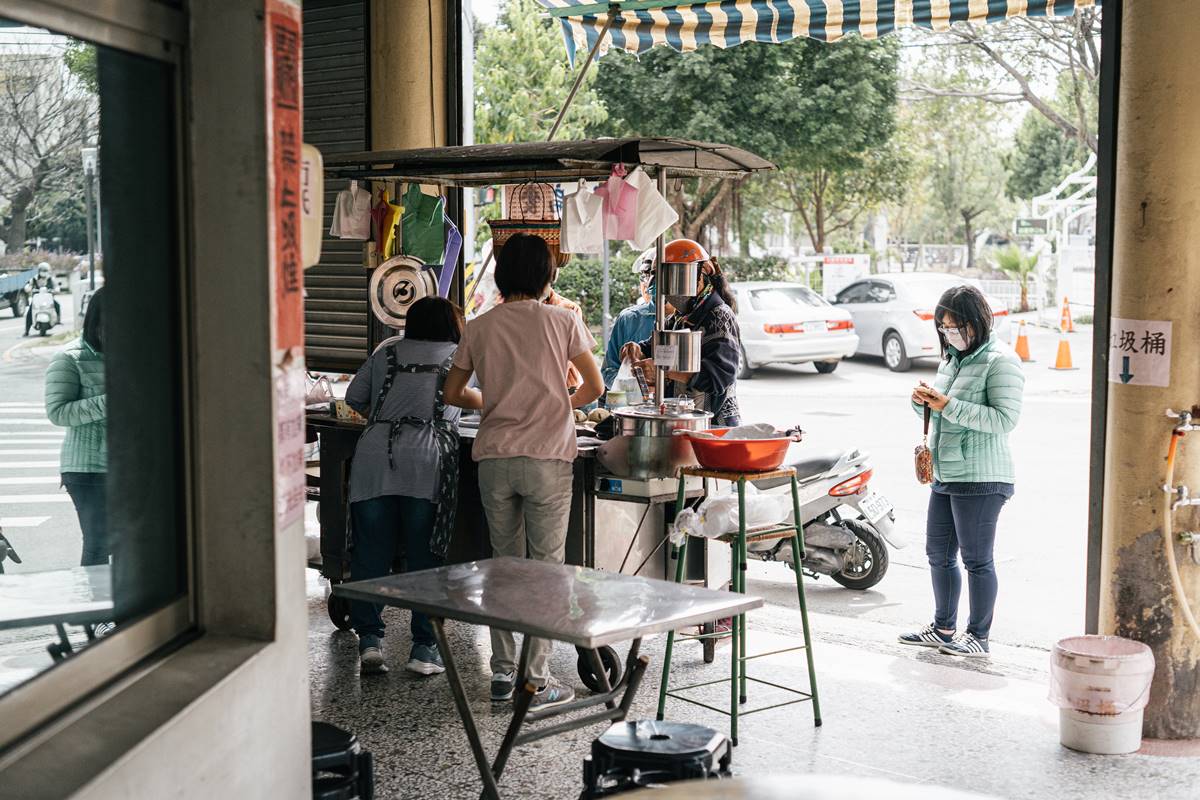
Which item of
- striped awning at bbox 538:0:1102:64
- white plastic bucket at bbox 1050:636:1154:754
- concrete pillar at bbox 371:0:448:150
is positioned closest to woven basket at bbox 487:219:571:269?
concrete pillar at bbox 371:0:448:150

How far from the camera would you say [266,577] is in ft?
10.3

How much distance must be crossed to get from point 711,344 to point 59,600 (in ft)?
13.5

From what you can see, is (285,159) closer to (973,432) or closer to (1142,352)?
(1142,352)

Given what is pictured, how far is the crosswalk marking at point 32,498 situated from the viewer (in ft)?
8.71

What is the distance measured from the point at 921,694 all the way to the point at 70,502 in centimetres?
388

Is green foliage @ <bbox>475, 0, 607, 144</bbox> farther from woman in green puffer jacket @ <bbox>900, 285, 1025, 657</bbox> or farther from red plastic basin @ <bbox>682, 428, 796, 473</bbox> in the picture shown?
red plastic basin @ <bbox>682, 428, 796, 473</bbox>

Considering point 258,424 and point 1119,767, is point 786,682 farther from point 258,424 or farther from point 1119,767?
point 258,424

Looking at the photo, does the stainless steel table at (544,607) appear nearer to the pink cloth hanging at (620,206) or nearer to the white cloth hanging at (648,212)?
the white cloth hanging at (648,212)

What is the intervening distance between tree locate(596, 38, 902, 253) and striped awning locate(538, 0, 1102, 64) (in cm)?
1059

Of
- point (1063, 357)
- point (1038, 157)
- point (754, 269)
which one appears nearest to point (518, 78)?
point (754, 269)

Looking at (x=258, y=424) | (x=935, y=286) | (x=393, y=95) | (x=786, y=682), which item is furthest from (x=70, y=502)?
(x=935, y=286)

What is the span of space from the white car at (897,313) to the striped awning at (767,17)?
383 inches

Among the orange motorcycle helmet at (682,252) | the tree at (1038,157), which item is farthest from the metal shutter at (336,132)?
the tree at (1038,157)

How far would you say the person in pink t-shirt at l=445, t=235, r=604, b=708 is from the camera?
16.8 ft
